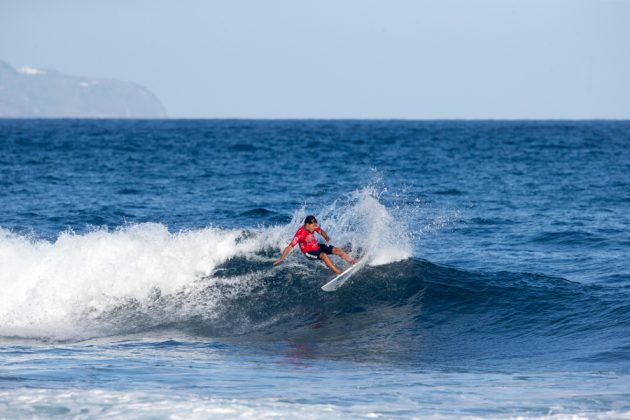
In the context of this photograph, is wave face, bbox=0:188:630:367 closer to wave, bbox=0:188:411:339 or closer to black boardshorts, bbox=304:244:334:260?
wave, bbox=0:188:411:339

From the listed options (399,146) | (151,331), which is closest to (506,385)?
(151,331)

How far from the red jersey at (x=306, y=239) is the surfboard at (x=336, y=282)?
72cm

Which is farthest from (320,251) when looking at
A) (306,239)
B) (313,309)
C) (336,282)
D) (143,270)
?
(143,270)

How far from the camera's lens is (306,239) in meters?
16.0

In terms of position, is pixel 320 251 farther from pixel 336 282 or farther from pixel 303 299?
pixel 303 299

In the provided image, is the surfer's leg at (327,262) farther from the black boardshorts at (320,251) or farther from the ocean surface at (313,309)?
the ocean surface at (313,309)

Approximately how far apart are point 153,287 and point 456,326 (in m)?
5.88

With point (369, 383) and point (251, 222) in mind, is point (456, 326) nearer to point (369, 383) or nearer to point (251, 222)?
point (369, 383)

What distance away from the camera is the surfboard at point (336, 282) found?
640 inches

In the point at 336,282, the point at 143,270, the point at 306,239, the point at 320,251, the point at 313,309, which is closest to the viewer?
the point at 313,309

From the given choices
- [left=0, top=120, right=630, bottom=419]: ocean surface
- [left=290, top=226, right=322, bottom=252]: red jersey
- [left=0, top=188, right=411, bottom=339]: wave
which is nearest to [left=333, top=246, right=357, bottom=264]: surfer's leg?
[left=290, top=226, right=322, bottom=252]: red jersey

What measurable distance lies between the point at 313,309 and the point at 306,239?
4.34 feet

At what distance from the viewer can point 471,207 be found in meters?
27.9

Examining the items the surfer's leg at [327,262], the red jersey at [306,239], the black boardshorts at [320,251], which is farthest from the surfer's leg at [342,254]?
the red jersey at [306,239]
